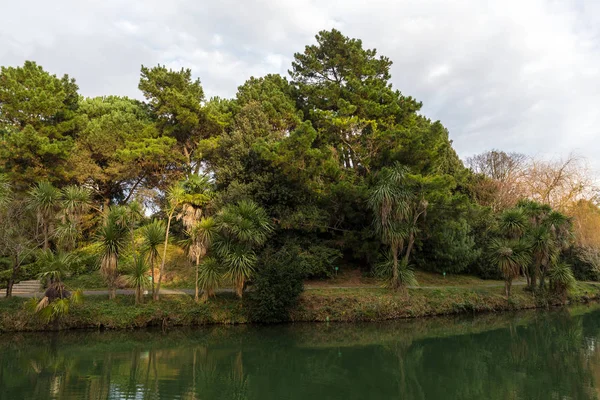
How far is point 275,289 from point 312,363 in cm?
537

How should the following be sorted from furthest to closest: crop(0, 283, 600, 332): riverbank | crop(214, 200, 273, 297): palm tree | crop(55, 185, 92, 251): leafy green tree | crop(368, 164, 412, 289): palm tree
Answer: crop(368, 164, 412, 289): palm tree → crop(214, 200, 273, 297): palm tree → crop(55, 185, 92, 251): leafy green tree → crop(0, 283, 600, 332): riverbank

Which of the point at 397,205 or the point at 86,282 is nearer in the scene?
the point at 397,205

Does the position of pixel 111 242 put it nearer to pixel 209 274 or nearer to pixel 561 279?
pixel 209 274

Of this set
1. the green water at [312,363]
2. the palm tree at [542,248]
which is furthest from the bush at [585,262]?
the green water at [312,363]

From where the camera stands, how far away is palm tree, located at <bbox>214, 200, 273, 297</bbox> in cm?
1698

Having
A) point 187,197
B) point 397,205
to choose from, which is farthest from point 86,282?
point 397,205

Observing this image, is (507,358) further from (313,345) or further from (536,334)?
(313,345)

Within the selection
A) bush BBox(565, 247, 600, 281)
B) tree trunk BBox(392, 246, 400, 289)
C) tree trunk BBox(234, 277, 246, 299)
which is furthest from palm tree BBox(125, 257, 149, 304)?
bush BBox(565, 247, 600, 281)

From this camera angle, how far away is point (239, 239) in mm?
17484

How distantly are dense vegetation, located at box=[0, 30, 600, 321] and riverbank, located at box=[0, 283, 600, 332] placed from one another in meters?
0.79

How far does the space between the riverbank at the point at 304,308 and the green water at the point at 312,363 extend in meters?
0.66

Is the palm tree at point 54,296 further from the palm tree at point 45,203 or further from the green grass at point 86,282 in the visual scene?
the green grass at point 86,282

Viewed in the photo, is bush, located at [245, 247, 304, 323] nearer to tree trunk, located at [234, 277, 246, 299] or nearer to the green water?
tree trunk, located at [234, 277, 246, 299]

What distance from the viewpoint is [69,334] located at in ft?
50.6
